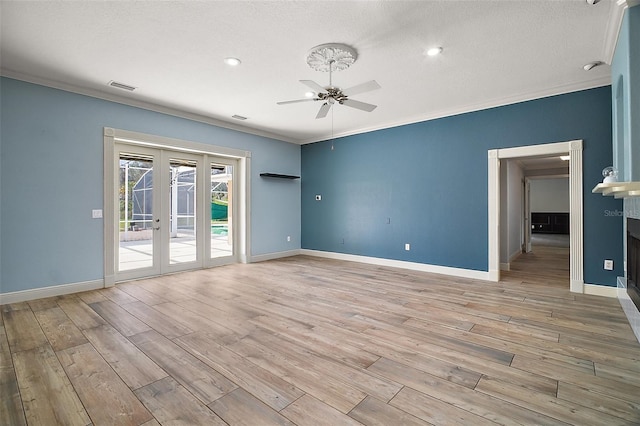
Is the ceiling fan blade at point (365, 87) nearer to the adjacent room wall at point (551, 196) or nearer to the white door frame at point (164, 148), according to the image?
the white door frame at point (164, 148)

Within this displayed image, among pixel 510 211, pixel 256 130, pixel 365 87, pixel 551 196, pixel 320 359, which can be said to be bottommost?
pixel 320 359

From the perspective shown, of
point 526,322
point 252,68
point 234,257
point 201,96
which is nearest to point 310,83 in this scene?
point 252,68

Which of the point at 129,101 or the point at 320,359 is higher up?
the point at 129,101

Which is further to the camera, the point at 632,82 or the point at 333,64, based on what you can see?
the point at 333,64

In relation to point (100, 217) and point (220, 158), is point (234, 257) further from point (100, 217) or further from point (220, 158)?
point (100, 217)

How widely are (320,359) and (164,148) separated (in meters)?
4.82

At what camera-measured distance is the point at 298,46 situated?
3227mm

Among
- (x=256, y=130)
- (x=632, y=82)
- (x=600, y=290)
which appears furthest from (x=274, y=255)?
(x=632, y=82)

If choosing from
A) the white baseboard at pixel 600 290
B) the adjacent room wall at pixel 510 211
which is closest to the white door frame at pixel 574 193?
the white baseboard at pixel 600 290

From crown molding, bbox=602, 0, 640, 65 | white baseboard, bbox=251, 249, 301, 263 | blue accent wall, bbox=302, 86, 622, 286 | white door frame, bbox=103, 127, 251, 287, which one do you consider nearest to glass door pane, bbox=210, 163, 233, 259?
white door frame, bbox=103, 127, 251, 287

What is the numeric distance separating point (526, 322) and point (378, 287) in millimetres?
1934

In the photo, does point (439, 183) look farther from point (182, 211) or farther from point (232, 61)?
point (182, 211)

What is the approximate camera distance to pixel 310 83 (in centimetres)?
324

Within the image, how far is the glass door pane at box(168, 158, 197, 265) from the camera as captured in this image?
18.5 ft
